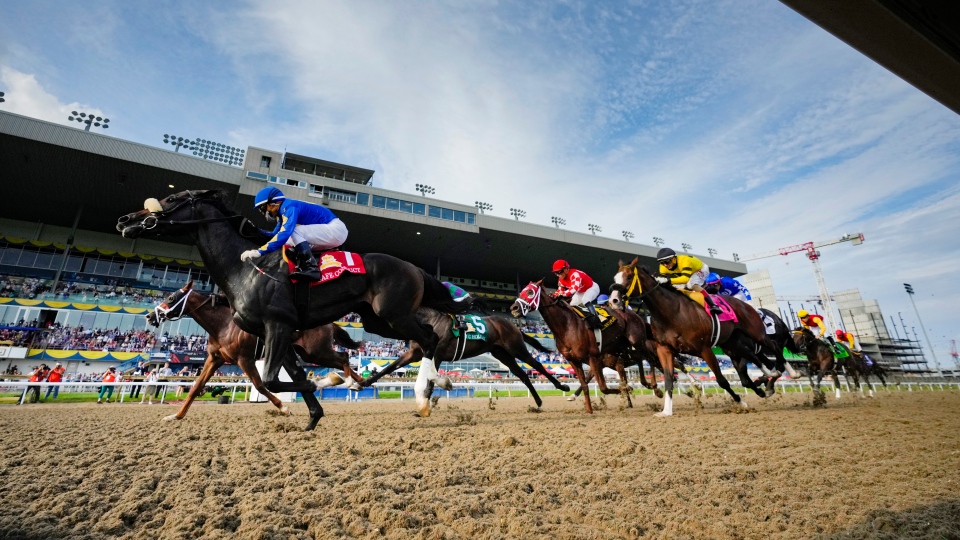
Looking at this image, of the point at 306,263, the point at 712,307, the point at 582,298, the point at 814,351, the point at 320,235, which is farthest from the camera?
the point at 814,351

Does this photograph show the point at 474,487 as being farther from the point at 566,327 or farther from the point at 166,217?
the point at 566,327

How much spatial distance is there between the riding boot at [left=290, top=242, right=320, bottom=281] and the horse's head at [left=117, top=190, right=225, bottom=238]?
128 centimetres

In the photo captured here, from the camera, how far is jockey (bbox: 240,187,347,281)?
4.41 m

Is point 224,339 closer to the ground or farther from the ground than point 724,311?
closer to the ground

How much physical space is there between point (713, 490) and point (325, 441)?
9.72ft

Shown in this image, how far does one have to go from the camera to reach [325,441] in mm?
3621

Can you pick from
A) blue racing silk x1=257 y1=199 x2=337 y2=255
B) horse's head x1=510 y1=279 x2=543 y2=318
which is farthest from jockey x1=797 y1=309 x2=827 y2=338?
blue racing silk x1=257 y1=199 x2=337 y2=255

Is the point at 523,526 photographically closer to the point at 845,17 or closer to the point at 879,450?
the point at 845,17

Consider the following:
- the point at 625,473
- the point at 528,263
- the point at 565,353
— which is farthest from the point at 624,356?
the point at 528,263

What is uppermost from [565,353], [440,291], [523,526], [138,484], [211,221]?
[211,221]

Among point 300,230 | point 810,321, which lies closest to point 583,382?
point 300,230

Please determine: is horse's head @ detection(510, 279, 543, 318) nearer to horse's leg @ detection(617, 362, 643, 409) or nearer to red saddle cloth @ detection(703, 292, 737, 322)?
horse's leg @ detection(617, 362, 643, 409)

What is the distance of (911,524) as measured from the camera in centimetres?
183

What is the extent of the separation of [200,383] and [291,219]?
3.42 m
